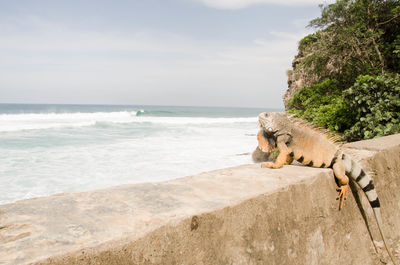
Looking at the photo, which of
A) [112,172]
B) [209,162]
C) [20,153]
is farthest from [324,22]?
[20,153]

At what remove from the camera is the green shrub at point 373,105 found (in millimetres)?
6645

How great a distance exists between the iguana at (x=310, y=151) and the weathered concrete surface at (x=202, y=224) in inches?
4.7

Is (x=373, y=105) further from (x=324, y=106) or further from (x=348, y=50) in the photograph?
(x=348, y=50)

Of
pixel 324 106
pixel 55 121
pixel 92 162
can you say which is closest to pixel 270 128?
pixel 324 106

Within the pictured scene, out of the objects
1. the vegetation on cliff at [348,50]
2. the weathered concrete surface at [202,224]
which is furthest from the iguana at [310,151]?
the vegetation on cliff at [348,50]

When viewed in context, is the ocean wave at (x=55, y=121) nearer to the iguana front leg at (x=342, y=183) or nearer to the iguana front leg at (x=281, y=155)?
the iguana front leg at (x=281, y=155)

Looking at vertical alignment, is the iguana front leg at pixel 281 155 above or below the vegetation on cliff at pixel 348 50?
below

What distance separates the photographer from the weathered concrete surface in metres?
1.12

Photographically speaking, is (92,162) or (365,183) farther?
(92,162)

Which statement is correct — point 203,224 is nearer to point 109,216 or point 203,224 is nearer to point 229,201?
point 229,201

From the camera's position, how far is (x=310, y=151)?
283 centimetres

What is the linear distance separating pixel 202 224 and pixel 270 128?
1.85m

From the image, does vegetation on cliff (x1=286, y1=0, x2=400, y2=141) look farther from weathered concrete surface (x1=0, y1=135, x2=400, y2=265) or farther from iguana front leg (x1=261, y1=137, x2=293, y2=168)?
weathered concrete surface (x1=0, y1=135, x2=400, y2=265)

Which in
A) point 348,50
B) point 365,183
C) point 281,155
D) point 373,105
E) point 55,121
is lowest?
point 55,121
